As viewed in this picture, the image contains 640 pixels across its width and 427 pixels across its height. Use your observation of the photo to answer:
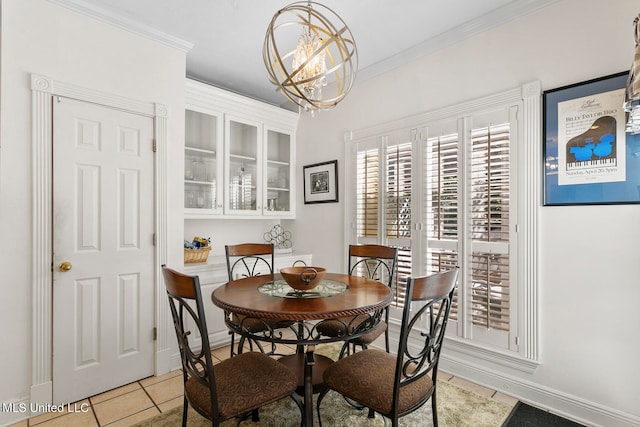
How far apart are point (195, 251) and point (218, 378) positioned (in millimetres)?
1640

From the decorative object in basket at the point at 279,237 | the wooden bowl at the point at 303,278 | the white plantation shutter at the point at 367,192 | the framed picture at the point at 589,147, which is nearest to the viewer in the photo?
the wooden bowl at the point at 303,278

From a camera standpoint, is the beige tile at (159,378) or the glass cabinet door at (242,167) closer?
the beige tile at (159,378)

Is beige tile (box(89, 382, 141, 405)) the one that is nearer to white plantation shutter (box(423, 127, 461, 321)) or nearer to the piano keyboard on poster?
white plantation shutter (box(423, 127, 461, 321))

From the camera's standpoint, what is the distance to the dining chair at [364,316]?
6.91 feet

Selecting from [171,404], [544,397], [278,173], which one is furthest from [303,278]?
[278,173]

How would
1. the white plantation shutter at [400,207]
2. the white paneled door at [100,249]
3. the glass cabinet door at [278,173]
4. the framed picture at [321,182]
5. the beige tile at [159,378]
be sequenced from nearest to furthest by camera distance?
the white paneled door at [100,249] → the beige tile at [159,378] → the white plantation shutter at [400,207] → the framed picture at [321,182] → the glass cabinet door at [278,173]

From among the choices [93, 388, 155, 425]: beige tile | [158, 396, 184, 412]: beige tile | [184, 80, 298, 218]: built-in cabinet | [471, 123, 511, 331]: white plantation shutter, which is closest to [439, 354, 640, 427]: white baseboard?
[471, 123, 511, 331]: white plantation shutter

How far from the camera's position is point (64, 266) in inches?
84.7

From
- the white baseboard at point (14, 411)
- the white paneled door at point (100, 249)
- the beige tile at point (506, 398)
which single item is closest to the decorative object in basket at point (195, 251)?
the white paneled door at point (100, 249)

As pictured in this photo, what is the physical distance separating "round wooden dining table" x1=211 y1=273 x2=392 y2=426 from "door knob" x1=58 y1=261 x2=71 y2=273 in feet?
3.74

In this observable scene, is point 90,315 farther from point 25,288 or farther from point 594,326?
point 594,326

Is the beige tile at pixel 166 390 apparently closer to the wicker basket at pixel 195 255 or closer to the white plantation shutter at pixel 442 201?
the wicker basket at pixel 195 255

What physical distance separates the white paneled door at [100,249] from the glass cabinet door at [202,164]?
0.48 meters

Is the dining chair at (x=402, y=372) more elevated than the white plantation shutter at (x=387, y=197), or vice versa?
the white plantation shutter at (x=387, y=197)
